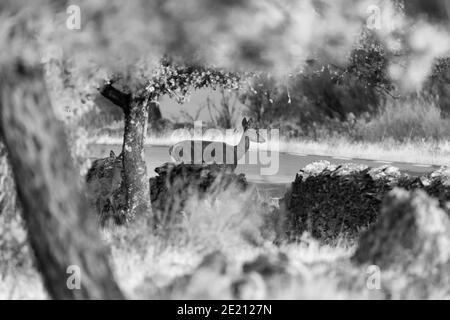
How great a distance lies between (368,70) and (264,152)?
640cm

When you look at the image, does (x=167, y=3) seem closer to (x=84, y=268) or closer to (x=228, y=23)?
(x=228, y=23)

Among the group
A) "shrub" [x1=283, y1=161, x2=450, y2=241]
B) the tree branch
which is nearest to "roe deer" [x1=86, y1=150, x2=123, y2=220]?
the tree branch

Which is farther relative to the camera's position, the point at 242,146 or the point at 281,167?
the point at 281,167

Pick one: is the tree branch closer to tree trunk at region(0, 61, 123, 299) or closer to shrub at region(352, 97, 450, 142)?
tree trunk at region(0, 61, 123, 299)

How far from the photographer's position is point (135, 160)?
1593 centimetres

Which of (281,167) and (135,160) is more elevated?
(135,160)

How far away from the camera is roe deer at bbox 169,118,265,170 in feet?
56.9

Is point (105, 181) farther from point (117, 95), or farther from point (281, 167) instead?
point (281, 167)

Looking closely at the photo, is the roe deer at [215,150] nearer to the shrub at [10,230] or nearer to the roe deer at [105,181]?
the roe deer at [105,181]

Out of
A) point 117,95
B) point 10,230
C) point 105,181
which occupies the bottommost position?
point 10,230

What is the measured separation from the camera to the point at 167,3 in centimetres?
670

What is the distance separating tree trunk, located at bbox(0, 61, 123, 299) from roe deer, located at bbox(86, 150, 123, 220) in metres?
11.2

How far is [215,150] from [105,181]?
2.83 m

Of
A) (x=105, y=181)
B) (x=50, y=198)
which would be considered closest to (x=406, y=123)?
(x=105, y=181)
